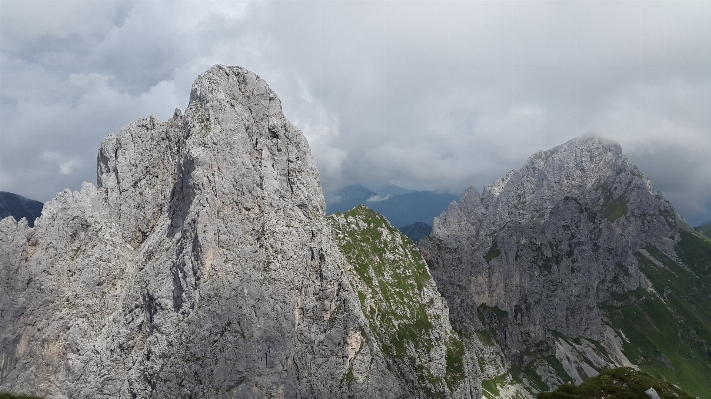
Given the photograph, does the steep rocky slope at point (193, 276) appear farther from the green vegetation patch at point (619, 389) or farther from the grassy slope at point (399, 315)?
the green vegetation patch at point (619, 389)

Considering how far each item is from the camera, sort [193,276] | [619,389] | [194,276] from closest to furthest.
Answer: [619,389]
[193,276]
[194,276]

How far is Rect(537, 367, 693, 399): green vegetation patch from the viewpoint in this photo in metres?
78.2

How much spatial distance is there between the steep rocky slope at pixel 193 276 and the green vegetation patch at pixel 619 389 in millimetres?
60433

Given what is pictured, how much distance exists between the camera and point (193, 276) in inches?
4112

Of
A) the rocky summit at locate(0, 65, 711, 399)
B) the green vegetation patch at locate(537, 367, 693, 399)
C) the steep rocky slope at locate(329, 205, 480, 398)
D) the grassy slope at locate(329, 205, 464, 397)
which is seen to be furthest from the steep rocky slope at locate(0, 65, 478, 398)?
the green vegetation patch at locate(537, 367, 693, 399)

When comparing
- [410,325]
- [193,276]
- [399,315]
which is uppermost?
[193,276]

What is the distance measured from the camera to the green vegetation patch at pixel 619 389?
78250 millimetres

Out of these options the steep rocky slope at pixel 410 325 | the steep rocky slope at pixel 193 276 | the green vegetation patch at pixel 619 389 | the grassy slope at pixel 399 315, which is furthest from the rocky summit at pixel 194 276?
the grassy slope at pixel 399 315

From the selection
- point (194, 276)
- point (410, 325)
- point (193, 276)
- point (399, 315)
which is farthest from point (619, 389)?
point (399, 315)

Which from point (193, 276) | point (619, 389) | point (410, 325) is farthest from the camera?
point (410, 325)

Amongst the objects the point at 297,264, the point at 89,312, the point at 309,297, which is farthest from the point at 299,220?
the point at 89,312

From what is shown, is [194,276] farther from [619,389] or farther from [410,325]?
[410,325]

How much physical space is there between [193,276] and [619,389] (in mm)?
97183

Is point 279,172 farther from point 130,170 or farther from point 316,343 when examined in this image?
point 316,343
